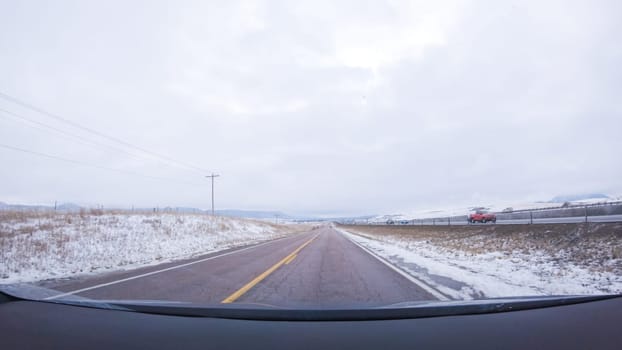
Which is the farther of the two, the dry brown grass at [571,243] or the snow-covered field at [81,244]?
the snow-covered field at [81,244]

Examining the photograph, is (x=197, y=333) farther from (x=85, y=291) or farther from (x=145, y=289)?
(x=85, y=291)

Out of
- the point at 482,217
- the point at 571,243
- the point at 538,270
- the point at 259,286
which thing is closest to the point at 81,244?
the point at 259,286

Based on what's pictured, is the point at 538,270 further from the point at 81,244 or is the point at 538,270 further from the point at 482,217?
the point at 482,217

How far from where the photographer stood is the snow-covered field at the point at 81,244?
10.00 meters

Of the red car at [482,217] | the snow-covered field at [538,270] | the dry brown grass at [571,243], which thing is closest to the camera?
the snow-covered field at [538,270]

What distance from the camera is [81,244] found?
13.9 meters

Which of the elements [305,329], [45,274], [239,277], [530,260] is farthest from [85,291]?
[530,260]

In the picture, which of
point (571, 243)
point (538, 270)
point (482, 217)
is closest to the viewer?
point (538, 270)

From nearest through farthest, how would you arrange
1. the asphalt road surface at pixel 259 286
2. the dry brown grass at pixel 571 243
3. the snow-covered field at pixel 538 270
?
the asphalt road surface at pixel 259 286, the snow-covered field at pixel 538 270, the dry brown grass at pixel 571 243

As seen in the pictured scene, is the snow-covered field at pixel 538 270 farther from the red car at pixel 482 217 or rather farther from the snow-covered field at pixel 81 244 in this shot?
the red car at pixel 482 217

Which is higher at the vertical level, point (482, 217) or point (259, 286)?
point (259, 286)

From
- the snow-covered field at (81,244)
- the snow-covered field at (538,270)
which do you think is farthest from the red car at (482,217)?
the snow-covered field at (81,244)

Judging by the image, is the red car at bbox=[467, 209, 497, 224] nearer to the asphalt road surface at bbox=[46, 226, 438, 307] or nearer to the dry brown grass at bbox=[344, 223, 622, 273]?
the dry brown grass at bbox=[344, 223, 622, 273]

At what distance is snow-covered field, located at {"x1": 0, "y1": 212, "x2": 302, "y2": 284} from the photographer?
10.00 meters
